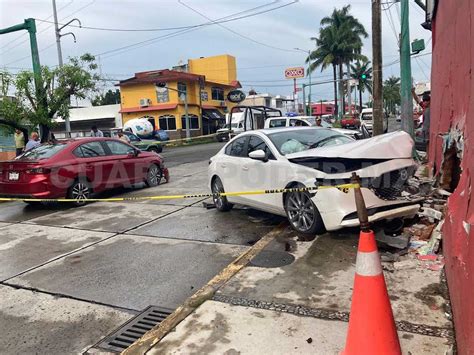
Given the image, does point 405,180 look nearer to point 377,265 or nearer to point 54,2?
point 377,265

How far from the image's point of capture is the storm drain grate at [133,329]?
3539mm

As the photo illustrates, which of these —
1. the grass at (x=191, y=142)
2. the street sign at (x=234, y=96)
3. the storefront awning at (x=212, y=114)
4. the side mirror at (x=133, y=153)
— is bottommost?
the grass at (x=191, y=142)

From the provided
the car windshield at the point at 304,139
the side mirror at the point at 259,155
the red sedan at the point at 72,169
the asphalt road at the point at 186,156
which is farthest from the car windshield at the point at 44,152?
the asphalt road at the point at 186,156

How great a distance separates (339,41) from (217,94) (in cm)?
1712

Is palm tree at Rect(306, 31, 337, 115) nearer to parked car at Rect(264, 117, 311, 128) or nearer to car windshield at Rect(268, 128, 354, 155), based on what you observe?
parked car at Rect(264, 117, 311, 128)

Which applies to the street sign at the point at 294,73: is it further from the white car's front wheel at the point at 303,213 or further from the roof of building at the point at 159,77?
the white car's front wheel at the point at 303,213

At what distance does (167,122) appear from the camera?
138 feet

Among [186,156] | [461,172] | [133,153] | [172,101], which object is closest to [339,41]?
[172,101]

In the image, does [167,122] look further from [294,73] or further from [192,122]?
[294,73]

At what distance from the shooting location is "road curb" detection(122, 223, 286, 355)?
343cm

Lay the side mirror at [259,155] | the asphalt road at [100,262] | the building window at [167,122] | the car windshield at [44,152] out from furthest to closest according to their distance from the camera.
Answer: the building window at [167,122], the car windshield at [44,152], the side mirror at [259,155], the asphalt road at [100,262]

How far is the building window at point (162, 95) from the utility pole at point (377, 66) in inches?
1240

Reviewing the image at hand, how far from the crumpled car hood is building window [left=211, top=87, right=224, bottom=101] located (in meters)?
43.0

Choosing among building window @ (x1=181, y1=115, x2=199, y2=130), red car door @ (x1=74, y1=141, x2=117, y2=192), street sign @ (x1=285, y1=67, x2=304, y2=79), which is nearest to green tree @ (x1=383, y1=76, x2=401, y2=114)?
street sign @ (x1=285, y1=67, x2=304, y2=79)
